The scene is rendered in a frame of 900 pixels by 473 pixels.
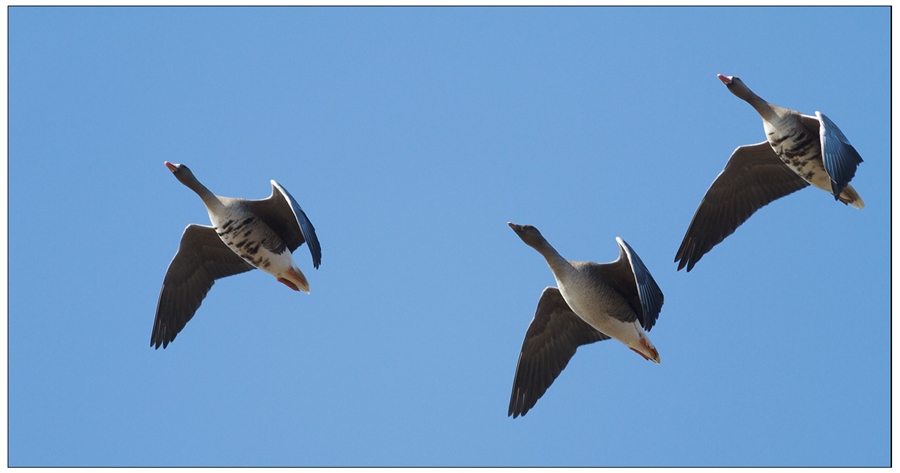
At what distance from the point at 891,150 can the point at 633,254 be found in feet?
18.0

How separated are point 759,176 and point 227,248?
888cm

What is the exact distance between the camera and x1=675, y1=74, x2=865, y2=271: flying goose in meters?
17.1

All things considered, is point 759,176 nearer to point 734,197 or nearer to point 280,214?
point 734,197

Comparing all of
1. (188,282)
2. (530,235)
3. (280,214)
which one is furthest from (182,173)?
(530,235)

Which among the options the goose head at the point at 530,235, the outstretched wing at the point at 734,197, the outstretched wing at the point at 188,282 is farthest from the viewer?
the outstretched wing at the point at 188,282

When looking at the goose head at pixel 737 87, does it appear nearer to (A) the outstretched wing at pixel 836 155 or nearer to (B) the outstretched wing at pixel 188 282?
(A) the outstretched wing at pixel 836 155

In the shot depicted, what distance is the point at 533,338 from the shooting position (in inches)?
709

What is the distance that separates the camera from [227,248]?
63.4ft

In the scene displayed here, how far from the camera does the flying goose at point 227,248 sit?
17.7 m

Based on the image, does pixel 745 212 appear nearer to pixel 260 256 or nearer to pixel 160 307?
pixel 260 256

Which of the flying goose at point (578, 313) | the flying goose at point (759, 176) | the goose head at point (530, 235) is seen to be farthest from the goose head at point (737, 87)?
the goose head at point (530, 235)

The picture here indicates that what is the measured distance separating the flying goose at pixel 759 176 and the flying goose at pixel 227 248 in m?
6.23

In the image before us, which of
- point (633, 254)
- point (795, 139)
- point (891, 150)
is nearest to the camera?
point (633, 254)

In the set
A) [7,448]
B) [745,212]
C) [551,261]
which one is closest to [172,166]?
[7,448]
